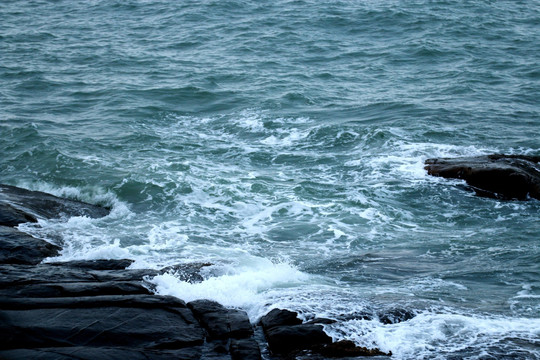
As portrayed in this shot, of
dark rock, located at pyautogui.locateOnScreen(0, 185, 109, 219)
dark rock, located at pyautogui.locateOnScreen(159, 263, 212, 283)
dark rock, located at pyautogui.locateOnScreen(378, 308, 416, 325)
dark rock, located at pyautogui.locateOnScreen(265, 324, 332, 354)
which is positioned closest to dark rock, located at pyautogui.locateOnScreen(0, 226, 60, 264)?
dark rock, located at pyautogui.locateOnScreen(0, 185, 109, 219)

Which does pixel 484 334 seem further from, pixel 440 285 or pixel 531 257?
pixel 531 257

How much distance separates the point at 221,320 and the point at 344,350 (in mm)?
1665

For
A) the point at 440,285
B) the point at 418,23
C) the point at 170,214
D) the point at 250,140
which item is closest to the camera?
the point at 440,285

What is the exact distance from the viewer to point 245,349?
8.01m

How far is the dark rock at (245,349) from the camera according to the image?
25.8 ft

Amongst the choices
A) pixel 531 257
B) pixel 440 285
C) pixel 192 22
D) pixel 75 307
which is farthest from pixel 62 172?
pixel 192 22

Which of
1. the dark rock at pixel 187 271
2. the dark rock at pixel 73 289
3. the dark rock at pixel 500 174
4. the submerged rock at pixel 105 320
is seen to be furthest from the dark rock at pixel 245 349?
the dark rock at pixel 500 174

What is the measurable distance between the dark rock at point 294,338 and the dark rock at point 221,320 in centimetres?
35

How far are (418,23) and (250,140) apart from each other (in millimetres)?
16068

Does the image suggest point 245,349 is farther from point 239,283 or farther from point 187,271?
point 187,271

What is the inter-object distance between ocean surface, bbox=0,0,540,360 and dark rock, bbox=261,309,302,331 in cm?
22

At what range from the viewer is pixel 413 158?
17234mm

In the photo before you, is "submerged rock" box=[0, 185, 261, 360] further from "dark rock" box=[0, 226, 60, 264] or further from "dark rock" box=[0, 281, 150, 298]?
"dark rock" box=[0, 226, 60, 264]

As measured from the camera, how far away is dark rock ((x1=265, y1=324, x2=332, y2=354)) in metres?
8.15
